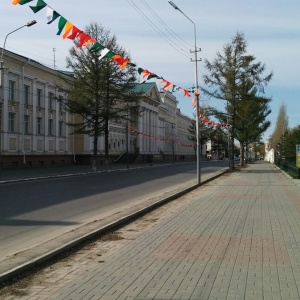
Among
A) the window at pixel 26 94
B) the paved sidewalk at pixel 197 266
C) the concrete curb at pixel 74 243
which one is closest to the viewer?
the paved sidewalk at pixel 197 266

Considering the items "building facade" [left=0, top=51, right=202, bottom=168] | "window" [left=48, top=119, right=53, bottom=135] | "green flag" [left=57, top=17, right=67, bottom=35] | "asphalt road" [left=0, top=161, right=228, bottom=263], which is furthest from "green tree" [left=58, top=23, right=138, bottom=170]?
"green flag" [left=57, top=17, right=67, bottom=35]

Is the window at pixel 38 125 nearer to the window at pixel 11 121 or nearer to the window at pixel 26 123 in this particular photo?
the window at pixel 26 123

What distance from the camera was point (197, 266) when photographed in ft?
20.9

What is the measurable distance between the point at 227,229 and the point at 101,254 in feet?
11.1

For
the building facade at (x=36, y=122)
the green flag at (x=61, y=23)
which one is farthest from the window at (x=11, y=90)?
the green flag at (x=61, y=23)

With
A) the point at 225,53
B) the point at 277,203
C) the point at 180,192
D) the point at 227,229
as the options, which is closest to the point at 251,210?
the point at 277,203

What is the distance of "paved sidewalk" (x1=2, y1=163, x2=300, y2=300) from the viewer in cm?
516

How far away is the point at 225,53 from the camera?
44.3 m

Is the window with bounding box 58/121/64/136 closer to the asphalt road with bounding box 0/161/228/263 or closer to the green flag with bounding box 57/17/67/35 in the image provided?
the asphalt road with bounding box 0/161/228/263

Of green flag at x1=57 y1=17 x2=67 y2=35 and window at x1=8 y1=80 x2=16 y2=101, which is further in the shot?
window at x1=8 y1=80 x2=16 y2=101

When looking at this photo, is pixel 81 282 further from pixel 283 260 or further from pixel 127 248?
pixel 283 260

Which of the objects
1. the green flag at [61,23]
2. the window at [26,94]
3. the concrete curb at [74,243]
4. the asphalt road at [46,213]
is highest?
the window at [26,94]

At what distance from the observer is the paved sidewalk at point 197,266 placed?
5164 millimetres

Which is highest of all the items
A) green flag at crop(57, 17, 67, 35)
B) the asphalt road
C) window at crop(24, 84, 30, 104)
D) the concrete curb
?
window at crop(24, 84, 30, 104)
